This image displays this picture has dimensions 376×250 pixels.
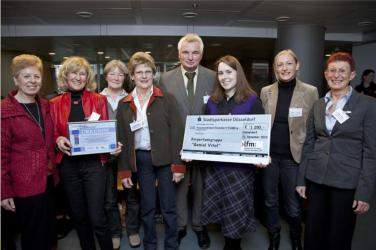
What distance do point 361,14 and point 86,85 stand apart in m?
5.39

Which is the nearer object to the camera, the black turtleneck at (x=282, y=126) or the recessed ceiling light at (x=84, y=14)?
the black turtleneck at (x=282, y=126)

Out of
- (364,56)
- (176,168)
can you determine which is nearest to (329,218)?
(176,168)

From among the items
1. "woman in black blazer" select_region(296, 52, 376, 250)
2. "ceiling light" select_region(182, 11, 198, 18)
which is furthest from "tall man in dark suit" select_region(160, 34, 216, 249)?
"ceiling light" select_region(182, 11, 198, 18)

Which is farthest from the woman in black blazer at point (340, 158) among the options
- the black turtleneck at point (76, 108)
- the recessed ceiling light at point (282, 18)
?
the recessed ceiling light at point (282, 18)

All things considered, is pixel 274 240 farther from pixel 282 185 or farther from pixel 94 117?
pixel 94 117

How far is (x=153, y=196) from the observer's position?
2508 mm

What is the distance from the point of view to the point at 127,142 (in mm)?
2455

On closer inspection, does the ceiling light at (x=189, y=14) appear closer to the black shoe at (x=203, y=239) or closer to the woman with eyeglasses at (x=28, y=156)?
the woman with eyeglasses at (x=28, y=156)

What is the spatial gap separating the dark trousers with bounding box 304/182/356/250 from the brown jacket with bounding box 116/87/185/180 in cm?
101

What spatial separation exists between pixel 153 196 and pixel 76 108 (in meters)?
0.91

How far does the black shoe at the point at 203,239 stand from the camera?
2.86m

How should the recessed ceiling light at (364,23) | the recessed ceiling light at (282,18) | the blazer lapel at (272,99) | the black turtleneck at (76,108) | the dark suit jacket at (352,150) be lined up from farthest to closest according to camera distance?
the recessed ceiling light at (364,23) → the recessed ceiling light at (282,18) → the blazer lapel at (272,99) → the black turtleneck at (76,108) → the dark suit jacket at (352,150)

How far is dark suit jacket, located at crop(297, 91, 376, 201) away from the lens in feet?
6.48

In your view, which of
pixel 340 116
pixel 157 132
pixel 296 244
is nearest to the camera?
pixel 340 116
